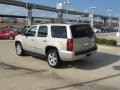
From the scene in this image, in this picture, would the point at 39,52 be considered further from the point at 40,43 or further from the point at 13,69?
the point at 13,69

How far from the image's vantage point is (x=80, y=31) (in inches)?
426

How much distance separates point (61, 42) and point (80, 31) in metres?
1.00

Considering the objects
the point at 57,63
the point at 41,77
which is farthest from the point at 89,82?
the point at 57,63

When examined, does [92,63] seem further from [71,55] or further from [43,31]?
[43,31]

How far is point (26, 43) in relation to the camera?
12828 mm

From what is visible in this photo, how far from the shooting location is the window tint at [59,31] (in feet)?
34.5

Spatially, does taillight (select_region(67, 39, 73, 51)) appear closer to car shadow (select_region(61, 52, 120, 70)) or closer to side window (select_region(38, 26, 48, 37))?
car shadow (select_region(61, 52, 120, 70))

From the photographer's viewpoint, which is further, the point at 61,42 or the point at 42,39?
the point at 42,39

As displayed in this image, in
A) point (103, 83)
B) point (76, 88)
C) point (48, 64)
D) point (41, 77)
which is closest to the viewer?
point (76, 88)

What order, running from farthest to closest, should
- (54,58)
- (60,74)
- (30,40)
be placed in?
(30,40), (54,58), (60,74)

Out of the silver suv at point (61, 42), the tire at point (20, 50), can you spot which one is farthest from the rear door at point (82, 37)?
the tire at point (20, 50)

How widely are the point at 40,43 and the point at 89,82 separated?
3897mm

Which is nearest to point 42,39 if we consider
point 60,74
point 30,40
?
point 30,40

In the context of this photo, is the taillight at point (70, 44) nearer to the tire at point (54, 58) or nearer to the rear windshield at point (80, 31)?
the rear windshield at point (80, 31)
